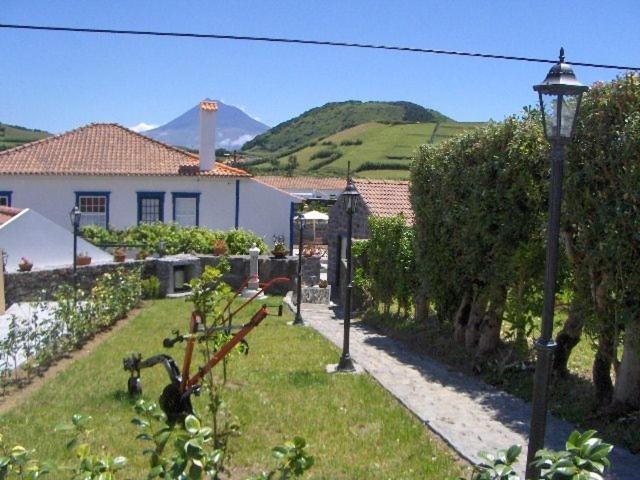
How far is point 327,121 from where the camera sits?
132 metres

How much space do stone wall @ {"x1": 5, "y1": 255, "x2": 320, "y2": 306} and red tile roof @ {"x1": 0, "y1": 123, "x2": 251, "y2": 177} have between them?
6.61 m

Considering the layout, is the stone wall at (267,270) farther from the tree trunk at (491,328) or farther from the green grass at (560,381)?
the tree trunk at (491,328)

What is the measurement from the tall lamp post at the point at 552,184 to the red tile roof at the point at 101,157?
23.4m

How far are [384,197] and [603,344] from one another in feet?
44.9

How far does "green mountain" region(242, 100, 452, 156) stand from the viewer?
392 feet

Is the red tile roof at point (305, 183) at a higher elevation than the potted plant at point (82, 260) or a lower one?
higher

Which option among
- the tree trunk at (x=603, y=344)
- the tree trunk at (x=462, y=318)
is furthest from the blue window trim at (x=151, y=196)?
→ the tree trunk at (x=603, y=344)

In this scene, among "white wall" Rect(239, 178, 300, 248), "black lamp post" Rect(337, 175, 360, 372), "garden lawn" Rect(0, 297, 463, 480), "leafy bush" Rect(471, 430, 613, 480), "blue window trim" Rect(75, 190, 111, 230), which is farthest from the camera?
"white wall" Rect(239, 178, 300, 248)

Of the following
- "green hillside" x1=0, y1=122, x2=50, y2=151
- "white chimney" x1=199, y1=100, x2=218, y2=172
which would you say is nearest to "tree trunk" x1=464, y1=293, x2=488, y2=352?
"white chimney" x1=199, y1=100, x2=218, y2=172

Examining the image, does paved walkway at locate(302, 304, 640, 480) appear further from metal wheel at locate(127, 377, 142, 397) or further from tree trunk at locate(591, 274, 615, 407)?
metal wheel at locate(127, 377, 142, 397)

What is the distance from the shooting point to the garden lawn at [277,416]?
19.8 ft

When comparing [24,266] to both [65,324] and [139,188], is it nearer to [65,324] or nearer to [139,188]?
[65,324]

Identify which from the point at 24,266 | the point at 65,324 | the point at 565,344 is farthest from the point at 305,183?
the point at 565,344

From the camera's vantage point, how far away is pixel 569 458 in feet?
8.29
